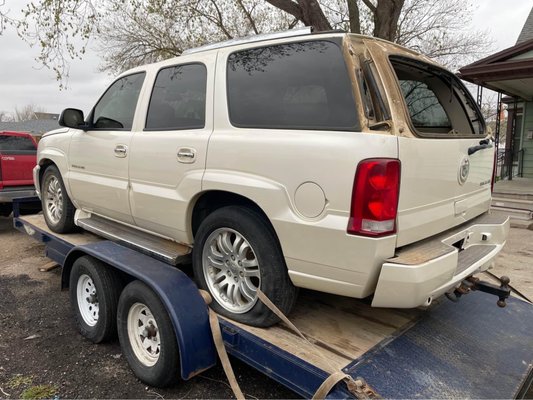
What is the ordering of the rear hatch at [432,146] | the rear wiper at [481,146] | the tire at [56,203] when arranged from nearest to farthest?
the rear hatch at [432,146]
the rear wiper at [481,146]
the tire at [56,203]

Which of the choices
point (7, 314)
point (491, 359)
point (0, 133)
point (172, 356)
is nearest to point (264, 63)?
point (172, 356)

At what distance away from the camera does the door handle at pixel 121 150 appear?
12.1ft

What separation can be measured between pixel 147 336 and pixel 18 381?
1031mm

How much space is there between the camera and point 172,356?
2.79 m

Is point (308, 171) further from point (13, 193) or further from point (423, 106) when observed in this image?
point (13, 193)

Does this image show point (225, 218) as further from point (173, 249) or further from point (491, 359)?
point (491, 359)

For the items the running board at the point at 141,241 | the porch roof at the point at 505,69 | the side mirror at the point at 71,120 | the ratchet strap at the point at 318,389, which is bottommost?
the ratchet strap at the point at 318,389

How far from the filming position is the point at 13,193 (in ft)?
24.8

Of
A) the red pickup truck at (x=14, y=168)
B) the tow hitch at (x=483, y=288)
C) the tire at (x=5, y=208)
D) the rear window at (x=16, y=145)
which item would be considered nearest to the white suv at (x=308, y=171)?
the tow hitch at (x=483, y=288)

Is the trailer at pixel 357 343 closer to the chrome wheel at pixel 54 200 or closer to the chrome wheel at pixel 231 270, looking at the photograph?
the chrome wheel at pixel 231 270

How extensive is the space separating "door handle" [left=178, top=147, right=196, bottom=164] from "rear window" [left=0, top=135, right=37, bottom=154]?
6421 millimetres

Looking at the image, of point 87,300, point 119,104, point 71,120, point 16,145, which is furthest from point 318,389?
point 16,145

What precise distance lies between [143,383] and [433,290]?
6.98 ft

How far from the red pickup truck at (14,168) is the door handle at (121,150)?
4.56m
